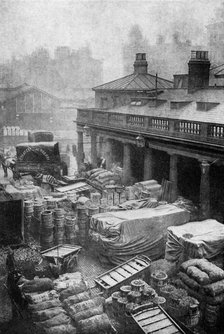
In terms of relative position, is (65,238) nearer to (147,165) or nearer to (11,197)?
(11,197)

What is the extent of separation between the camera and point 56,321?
9727mm

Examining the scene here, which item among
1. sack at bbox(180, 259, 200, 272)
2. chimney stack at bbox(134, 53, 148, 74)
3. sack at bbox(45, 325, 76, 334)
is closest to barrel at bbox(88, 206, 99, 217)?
sack at bbox(180, 259, 200, 272)

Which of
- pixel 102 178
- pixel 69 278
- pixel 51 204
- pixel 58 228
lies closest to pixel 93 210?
pixel 58 228

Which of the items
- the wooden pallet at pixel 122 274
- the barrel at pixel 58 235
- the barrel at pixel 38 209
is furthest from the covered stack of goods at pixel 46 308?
the barrel at pixel 38 209

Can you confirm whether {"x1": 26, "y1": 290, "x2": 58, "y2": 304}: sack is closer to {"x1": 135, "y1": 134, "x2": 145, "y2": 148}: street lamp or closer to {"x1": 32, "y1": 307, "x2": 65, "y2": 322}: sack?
{"x1": 32, "y1": 307, "x2": 65, "y2": 322}: sack

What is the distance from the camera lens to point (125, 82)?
119 feet

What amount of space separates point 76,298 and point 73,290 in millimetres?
487

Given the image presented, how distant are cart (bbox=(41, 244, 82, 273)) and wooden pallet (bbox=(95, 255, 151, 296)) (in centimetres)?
169

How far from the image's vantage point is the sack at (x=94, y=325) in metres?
9.63

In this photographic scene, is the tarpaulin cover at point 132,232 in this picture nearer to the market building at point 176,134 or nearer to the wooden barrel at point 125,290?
the wooden barrel at point 125,290

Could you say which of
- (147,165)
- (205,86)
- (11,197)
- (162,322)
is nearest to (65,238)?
(11,197)

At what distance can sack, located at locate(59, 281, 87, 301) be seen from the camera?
11008mm

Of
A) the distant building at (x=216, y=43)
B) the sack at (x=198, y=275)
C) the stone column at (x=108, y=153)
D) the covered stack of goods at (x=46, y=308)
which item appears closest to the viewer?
the covered stack of goods at (x=46, y=308)

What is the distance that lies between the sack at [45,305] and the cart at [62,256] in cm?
302
